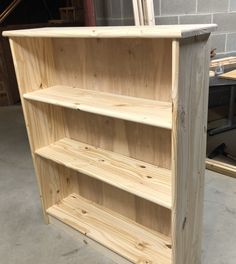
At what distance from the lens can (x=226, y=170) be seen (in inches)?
91.4

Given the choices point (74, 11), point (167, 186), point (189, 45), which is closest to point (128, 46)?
point (189, 45)

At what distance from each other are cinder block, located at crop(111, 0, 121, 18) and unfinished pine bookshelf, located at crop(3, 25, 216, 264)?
189cm

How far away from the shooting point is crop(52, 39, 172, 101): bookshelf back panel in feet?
4.13

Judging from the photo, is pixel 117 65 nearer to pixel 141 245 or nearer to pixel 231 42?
pixel 141 245

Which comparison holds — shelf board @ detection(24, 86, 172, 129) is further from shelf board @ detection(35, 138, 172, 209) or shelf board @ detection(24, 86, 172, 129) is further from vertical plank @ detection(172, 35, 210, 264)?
shelf board @ detection(35, 138, 172, 209)

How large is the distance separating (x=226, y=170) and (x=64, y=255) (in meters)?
1.38

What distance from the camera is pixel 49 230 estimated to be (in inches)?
74.7

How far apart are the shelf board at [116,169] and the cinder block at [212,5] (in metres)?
2.18

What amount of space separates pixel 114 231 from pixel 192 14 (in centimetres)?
245

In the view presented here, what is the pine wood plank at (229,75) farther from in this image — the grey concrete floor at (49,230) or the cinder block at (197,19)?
the cinder block at (197,19)

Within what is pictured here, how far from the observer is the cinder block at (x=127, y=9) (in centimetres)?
320

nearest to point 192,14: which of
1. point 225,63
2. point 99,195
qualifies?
point 225,63

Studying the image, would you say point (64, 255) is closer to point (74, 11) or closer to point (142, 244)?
point (142, 244)

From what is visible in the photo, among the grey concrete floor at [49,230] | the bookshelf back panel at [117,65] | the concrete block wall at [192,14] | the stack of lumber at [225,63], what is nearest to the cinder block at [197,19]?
the concrete block wall at [192,14]
